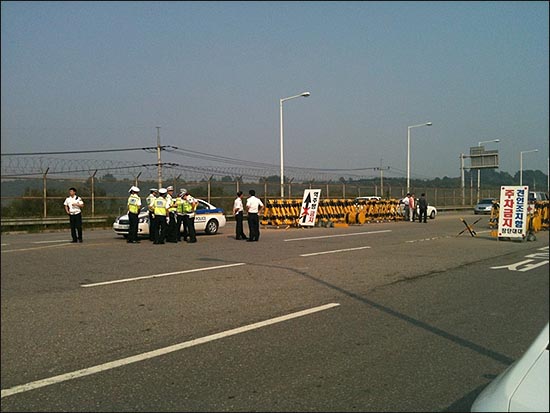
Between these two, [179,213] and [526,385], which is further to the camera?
[179,213]

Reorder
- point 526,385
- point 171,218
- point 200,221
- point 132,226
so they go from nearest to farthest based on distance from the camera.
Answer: point 526,385 < point 132,226 < point 171,218 < point 200,221

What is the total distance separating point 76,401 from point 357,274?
6.78 metres

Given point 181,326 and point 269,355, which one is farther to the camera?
point 181,326

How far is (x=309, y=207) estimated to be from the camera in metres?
23.0

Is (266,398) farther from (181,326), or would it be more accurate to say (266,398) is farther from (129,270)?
(129,270)

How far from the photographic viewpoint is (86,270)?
32.0ft

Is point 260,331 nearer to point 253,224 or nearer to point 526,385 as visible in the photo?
A: point 526,385

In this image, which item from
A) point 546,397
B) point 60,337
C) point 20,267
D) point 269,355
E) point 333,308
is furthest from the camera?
point 20,267

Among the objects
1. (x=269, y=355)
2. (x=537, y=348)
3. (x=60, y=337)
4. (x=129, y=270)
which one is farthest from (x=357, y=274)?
(x=537, y=348)

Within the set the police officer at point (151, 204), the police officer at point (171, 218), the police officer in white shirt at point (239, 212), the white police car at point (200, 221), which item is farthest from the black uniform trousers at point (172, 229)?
the police officer in white shirt at point (239, 212)

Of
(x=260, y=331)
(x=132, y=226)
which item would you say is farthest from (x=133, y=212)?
(x=260, y=331)

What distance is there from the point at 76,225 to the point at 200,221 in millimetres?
5283

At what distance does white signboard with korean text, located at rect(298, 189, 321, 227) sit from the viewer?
899 inches

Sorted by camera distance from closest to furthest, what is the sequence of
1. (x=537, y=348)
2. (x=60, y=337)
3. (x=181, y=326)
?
(x=537, y=348)
(x=60, y=337)
(x=181, y=326)
